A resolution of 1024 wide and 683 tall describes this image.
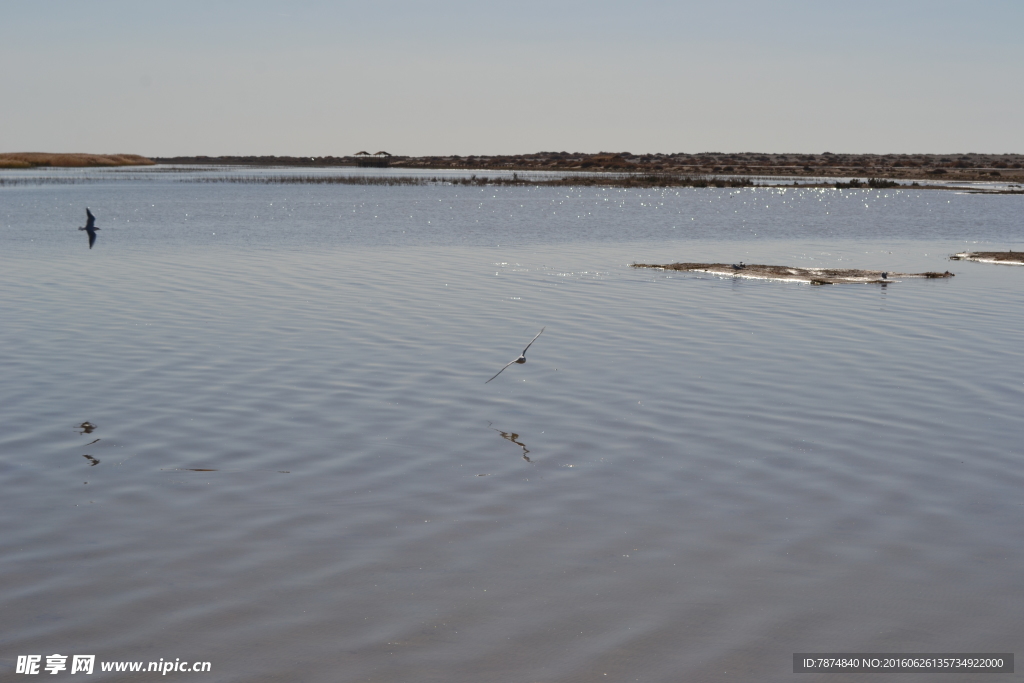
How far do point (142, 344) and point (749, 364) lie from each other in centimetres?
1257

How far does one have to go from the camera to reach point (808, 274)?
33.8m

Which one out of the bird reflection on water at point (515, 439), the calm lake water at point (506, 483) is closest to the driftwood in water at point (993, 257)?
the calm lake water at point (506, 483)

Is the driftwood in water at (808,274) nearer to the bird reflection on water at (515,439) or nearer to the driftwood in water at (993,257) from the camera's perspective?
the driftwood in water at (993,257)

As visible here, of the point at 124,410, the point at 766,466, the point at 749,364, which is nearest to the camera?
the point at 766,466

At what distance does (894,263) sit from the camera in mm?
40188

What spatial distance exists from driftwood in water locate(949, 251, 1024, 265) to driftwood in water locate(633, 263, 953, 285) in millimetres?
5759

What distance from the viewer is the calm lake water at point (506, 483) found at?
7988mm

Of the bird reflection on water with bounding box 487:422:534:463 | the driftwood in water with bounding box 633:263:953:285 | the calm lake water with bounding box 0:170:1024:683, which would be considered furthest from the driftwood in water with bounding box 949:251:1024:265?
the bird reflection on water with bounding box 487:422:534:463

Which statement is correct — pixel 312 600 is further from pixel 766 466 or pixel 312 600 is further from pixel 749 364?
pixel 749 364

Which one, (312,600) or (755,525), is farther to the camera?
(755,525)

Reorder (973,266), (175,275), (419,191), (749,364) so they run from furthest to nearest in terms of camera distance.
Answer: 1. (419,191)
2. (973,266)
3. (175,275)
4. (749,364)

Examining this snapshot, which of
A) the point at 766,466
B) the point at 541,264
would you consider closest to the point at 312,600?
the point at 766,466

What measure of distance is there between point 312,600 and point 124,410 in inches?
295

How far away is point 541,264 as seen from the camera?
38094mm
